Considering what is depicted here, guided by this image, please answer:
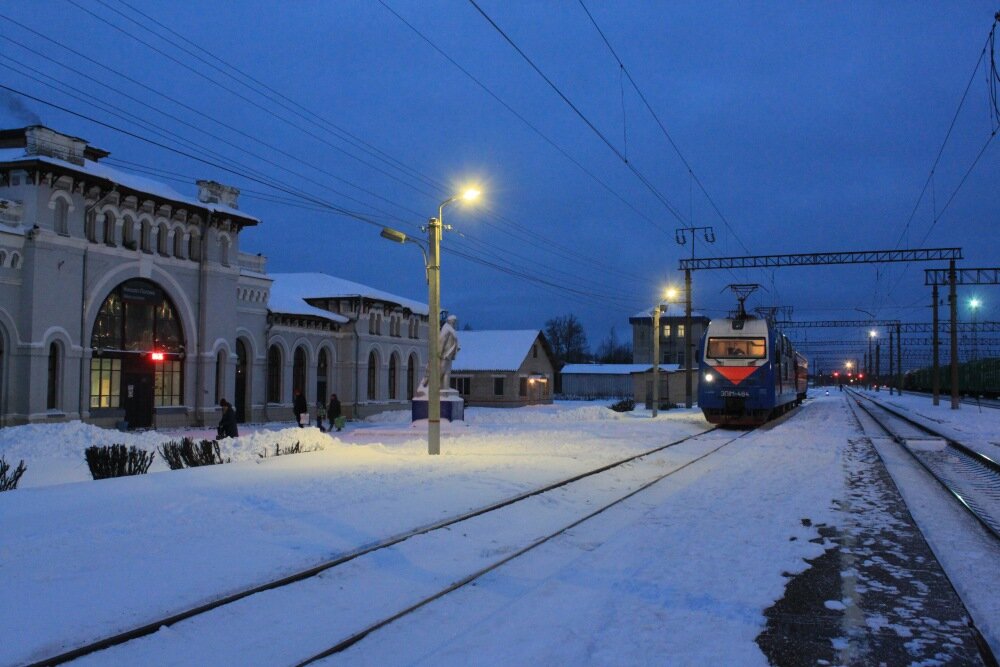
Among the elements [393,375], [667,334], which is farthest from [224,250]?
[667,334]

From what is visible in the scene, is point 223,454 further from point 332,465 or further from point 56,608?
point 56,608

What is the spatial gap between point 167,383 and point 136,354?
1.96m

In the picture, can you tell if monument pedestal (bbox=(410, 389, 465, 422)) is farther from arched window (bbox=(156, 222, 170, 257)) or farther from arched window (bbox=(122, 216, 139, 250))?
arched window (bbox=(122, 216, 139, 250))

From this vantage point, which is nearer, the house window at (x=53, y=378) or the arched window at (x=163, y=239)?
the house window at (x=53, y=378)

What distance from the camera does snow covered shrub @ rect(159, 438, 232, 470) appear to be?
15.5 m

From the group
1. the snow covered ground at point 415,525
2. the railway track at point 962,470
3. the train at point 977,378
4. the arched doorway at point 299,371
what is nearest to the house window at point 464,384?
the arched doorway at point 299,371

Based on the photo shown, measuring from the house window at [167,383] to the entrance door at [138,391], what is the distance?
1.25ft

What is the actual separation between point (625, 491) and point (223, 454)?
28.7 ft

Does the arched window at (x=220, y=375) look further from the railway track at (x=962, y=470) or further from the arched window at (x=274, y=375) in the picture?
the railway track at (x=962, y=470)

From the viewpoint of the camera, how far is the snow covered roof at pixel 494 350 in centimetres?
5762

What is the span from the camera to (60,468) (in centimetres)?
1666

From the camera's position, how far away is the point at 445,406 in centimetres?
3011

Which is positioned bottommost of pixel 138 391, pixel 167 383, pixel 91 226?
pixel 138 391

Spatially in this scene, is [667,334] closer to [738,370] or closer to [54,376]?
[738,370]
